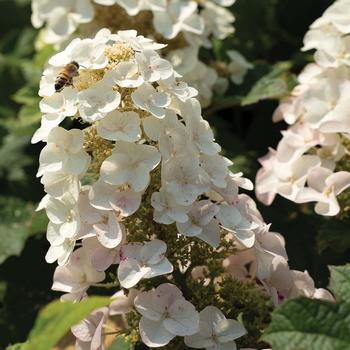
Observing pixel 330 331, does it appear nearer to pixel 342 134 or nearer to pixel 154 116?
pixel 154 116

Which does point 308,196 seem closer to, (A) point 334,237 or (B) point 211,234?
(A) point 334,237

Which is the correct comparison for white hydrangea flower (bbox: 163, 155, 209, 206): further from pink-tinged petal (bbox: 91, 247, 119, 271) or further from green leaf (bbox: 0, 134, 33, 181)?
green leaf (bbox: 0, 134, 33, 181)

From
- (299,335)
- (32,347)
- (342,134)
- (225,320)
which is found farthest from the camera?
(342,134)

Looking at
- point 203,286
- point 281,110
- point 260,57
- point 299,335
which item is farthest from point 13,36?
point 299,335

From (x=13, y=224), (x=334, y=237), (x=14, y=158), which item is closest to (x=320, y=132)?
(x=334, y=237)

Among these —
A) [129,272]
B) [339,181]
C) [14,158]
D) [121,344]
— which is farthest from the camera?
[14,158]
